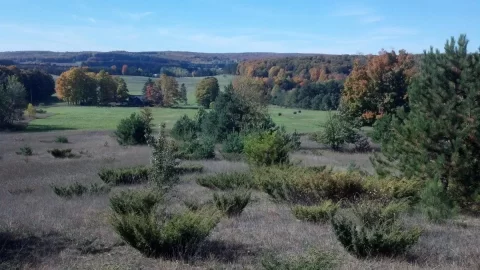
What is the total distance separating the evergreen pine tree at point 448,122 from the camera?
13812 mm

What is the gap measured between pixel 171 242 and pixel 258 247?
4.76 ft

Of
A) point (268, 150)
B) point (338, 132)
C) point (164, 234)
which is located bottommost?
point (338, 132)

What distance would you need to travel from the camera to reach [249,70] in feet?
339

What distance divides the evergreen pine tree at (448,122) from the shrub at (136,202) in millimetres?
7559

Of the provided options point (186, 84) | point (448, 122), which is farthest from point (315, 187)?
point (186, 84)

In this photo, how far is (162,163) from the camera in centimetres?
1359

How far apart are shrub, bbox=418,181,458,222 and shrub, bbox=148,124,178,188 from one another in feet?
20.1

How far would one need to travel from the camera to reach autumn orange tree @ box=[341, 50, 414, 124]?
44.4 metres

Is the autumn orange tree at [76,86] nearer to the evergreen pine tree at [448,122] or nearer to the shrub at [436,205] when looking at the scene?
the evergreen pine tree at [448,122]

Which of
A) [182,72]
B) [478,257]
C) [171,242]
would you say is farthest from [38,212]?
[182,72]

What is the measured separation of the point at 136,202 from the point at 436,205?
653cm

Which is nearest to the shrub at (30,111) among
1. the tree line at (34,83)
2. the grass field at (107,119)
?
the grass field at (107,119)

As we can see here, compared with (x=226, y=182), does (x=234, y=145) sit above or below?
below

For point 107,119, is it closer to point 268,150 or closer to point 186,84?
point 186,84
